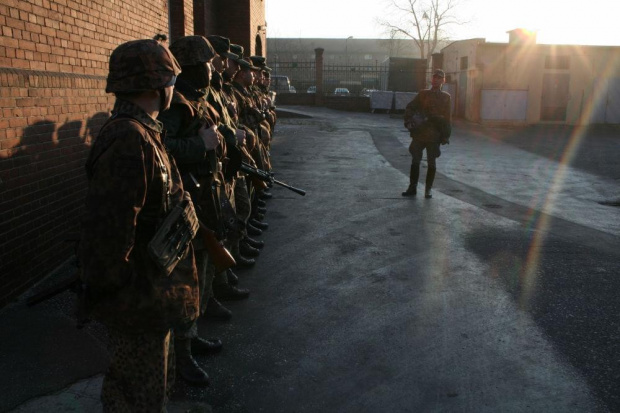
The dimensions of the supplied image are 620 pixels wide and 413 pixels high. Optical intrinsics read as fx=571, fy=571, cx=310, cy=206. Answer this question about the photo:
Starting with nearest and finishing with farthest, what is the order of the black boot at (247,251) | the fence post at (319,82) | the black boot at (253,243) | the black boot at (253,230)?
the black boot at (247,251) → the black boot at (253,243) → the black boot at (253,230) → the fence post at (319,82)

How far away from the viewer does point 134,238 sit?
214cm

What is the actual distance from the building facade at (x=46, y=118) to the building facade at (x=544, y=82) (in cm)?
2220

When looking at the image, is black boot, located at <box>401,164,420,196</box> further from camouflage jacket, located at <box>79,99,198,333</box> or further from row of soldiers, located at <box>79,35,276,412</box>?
camouflage jacket, located at <box>79,99,198,333</box>

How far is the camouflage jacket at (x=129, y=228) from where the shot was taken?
2.04 metres

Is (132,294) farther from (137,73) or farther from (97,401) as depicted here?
(97,401)

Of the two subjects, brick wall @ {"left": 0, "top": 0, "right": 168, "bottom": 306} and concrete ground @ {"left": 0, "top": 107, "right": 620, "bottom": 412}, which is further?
brick wall @ {"left": 0, "top": 0, "right": 168, "bottom": 306}

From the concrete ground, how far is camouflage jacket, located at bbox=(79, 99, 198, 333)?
104 cm

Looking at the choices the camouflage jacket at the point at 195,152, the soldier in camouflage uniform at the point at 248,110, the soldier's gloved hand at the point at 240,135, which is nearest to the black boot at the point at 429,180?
the soldier in camouflage uniform at the point at 248,110

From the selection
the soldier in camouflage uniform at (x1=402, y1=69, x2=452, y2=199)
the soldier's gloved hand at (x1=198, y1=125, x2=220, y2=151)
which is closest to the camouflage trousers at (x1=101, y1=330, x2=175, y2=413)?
the soldier's gloved hand at (x1=198, y1=125, x2=220, y2=151)

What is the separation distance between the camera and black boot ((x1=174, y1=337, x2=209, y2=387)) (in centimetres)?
329

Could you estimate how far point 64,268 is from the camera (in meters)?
4.96

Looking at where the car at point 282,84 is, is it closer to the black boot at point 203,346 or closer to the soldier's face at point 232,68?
the soldier's face at point 232,68

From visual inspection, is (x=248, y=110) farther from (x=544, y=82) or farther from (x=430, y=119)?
(x=544, y=82)

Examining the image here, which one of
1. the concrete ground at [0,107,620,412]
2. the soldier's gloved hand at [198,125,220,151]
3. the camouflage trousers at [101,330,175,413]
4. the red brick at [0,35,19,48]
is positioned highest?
the red brick at [0,35,19,48]
